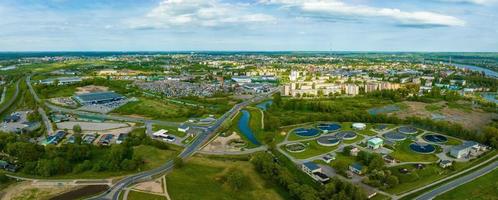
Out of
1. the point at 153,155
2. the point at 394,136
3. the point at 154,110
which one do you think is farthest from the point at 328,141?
the point at 154,110

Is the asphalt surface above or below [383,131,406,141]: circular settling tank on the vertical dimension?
below

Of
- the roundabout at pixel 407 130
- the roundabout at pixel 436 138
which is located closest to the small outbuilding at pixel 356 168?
the roundabout at pixel 436 138

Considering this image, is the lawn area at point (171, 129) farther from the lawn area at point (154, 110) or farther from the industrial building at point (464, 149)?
the industrial building at point (464, 149)

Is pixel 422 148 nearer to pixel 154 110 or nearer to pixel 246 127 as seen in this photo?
pixel 246 127

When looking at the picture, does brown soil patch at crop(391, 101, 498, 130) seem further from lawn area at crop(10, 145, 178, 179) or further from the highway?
lawn area at crop(10, 145, 178, 179)

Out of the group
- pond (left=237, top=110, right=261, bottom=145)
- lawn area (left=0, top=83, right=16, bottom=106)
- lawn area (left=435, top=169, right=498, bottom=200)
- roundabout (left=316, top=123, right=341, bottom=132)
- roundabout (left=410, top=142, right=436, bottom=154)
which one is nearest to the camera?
lawn area (left=435, top=169, right=498, bottom=200)

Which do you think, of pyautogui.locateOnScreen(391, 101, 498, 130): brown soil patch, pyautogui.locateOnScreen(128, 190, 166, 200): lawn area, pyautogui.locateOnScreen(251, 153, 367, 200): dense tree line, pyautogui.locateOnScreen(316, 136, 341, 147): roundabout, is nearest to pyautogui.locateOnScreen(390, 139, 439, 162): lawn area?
pyautogui.locateOnScreen(316, 136, 341, 147): roundabout

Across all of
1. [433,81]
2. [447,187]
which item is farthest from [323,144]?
[433,81]
